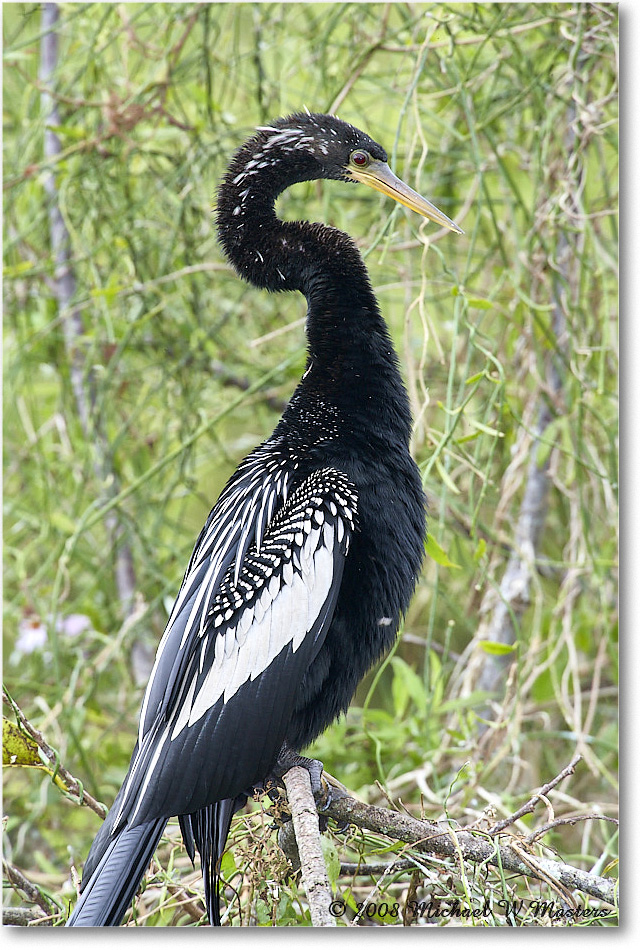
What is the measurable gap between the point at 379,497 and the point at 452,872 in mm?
456

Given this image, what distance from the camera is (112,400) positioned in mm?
1922

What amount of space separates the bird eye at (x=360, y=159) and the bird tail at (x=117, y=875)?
32.8 inches

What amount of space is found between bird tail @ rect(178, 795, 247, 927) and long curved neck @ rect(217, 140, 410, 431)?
0.51 meters

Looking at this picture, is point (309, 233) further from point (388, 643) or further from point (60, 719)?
point (60, 719)

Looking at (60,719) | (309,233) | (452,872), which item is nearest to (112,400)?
(60,719)

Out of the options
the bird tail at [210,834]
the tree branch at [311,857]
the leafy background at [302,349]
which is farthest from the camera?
the leafy background at [302,349]

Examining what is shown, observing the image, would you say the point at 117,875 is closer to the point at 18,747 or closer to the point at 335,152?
the point at 18,747

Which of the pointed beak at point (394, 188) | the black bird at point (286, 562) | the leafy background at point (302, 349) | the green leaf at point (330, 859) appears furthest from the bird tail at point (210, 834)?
the pointed beak at point (394, 188)

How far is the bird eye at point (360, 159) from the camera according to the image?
1.13 metres

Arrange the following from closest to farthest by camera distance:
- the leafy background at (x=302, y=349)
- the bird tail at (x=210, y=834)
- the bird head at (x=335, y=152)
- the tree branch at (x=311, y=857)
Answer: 1. the tree branch at (x=311, y=857)
2. the bird tail at (x=210, y=834)
3. the bird head at (x=335, y=152)
4. the leafy background at (x=302, y=349)

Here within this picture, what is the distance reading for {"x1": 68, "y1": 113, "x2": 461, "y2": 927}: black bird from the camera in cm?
96

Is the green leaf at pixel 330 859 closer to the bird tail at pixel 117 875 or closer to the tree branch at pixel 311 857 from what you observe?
the tree branch at pixel 311 857

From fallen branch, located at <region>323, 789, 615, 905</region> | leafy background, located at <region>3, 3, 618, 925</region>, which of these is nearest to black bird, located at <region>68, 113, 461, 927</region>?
fallen branch, located at <region>323, 789, 615, 905</region>

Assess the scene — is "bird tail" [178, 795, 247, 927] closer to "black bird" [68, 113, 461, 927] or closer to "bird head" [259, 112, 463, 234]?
"black bird" [68, 113, 461, 927]
